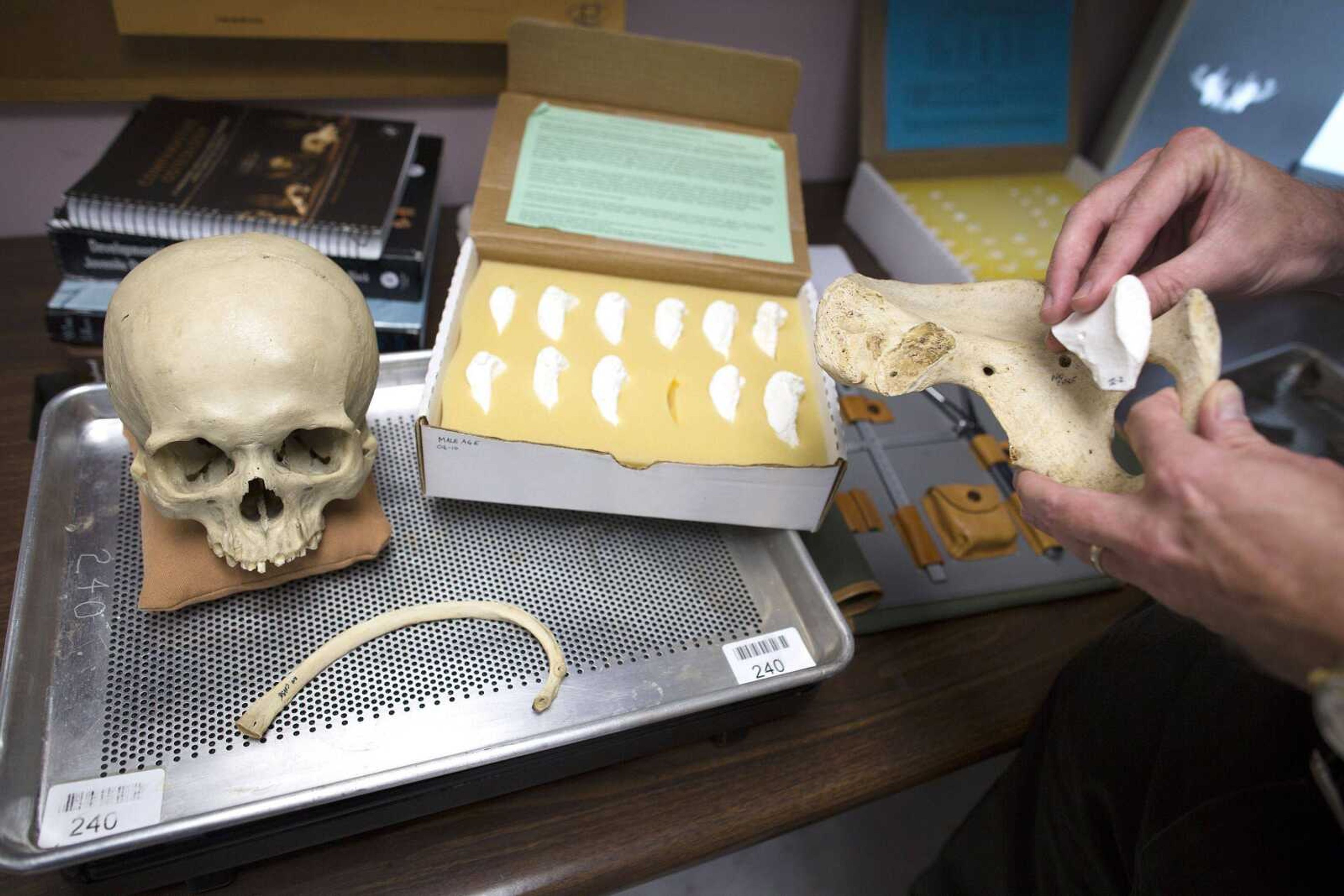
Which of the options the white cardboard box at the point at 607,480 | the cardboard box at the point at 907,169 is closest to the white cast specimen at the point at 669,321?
the white cardboard box at the point at 607,480

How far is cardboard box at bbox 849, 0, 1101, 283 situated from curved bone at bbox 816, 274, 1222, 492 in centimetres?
51

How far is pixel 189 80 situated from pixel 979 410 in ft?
3.74

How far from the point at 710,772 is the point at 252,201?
2.61 feet

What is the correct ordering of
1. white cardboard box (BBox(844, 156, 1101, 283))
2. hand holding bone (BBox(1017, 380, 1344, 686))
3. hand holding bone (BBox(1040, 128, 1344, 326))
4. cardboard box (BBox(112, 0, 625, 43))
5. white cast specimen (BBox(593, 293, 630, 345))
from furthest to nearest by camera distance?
white cardboard box (BBox(844, 156, 1101, 283)), cardboard box (BBox(112, 0, 625, 43)), white cast specimen (BBox(593, 293, 630, 345)), hand holding bone (BBox(1040, 128, 1344, 326)), hand holding bone (BBox(1017, 380, 1344, 686))

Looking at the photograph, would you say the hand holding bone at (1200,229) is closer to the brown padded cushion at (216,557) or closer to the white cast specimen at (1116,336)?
the white cast specimen at (1116,336)

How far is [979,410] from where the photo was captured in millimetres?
1119

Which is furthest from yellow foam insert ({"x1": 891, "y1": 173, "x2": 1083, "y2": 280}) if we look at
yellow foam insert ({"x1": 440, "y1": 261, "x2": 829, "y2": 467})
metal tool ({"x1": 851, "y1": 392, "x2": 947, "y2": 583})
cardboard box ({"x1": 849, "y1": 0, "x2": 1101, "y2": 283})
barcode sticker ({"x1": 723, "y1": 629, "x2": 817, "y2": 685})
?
barcode sticker ({"x1": 723, "y1": 629, "x2": 817, "y2": 685})

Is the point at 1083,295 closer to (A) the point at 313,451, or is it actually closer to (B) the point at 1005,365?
(B) the point at 1005,365

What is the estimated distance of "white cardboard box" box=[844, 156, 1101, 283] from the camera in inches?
46.7

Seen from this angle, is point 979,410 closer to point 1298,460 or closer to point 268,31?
point 1298,460

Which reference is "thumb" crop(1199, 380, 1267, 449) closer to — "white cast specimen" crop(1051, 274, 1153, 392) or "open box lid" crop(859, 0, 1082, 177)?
"white cast specimen" crop(1051, 274, 1153, 392)

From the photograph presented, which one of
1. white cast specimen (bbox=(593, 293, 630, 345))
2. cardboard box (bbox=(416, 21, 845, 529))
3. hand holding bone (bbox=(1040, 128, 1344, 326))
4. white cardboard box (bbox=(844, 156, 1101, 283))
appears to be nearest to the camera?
hand holding bone (bbox=(1040, 128, 1344, 326))

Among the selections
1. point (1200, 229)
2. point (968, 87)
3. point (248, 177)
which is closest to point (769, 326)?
point (1200, 229)

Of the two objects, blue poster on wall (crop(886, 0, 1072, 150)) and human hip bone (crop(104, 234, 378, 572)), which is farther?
blue poster on wall (crop(886, 0, 1072, 150))
